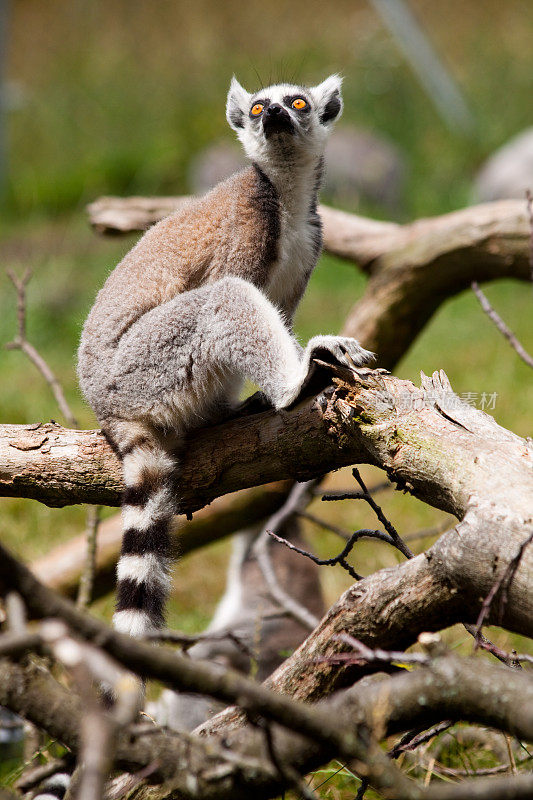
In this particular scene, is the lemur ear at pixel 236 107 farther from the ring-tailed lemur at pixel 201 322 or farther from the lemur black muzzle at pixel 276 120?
the lemur black muzzle at pixel 276 120

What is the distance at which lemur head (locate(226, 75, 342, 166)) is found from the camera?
10.5 feet

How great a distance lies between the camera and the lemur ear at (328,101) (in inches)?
139

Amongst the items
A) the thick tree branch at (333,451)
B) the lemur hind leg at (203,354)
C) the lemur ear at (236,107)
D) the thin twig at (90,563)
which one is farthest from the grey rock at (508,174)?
the thick tree branch at (333,451)

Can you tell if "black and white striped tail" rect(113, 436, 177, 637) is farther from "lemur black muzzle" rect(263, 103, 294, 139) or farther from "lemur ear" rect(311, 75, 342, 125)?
"lemur ear" rect(311, 75, 342, 125)

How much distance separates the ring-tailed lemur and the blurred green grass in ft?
2.74

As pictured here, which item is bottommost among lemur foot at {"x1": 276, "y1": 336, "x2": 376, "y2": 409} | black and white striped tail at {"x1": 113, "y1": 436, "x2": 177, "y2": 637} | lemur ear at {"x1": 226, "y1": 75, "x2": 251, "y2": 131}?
black and white striped tail at {"x1": 113, "y1": 436, "x2": 177, "y2": 637}

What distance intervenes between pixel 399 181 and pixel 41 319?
4.72 meters

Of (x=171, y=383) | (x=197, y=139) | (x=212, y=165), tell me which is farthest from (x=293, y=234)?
(x=197, y=139)

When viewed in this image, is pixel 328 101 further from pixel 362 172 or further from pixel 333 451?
pixel 362 172

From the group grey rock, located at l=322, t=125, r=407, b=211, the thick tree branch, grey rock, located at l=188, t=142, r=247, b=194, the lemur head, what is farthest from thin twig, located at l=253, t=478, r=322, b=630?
grey rock, located at l=188, t=142, r=247, b=194

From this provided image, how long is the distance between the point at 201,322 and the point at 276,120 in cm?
99

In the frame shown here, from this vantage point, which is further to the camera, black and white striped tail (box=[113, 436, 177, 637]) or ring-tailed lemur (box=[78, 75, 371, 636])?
ring-tailed lemur (box=[78, 75, 371, 636])

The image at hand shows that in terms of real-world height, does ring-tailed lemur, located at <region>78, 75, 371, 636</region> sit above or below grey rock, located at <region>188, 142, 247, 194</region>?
above

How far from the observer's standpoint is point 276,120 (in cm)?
319
